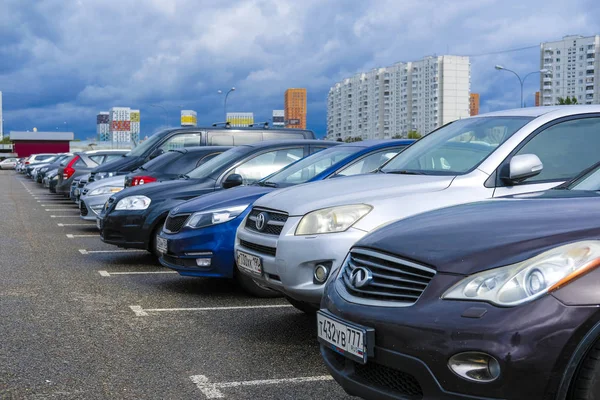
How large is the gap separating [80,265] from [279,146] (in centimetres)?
299

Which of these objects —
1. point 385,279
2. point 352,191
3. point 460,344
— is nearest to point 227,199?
point 352,191

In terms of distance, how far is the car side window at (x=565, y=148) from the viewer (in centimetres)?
562

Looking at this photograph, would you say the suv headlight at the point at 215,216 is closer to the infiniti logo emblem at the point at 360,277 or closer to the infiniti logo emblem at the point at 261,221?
the infiniti logo emblem at the point at 261,221

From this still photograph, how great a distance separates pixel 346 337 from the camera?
127 inches

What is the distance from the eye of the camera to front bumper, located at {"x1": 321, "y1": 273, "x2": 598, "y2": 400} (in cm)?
264

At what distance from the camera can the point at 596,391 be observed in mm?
2637

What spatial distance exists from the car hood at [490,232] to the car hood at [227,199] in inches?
149

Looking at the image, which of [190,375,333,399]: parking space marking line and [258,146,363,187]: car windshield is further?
[258,146,363,187]: car windshield

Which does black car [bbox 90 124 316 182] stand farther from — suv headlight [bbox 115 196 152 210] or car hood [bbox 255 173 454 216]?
car hood [bbox 255 173 454 216]

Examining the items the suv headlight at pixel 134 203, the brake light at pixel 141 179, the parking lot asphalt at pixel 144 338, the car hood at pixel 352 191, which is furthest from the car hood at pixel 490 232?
the brake light at pixel 141 179

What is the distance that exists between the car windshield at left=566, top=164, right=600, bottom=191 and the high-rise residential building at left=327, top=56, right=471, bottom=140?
341ft

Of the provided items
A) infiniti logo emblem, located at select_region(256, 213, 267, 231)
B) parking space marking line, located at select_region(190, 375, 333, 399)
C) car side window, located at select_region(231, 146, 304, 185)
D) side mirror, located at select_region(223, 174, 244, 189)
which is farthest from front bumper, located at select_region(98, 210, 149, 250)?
parking space marking line, located at select_region(190, 375, 333, 399)

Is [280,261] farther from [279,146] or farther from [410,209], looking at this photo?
[279,146]

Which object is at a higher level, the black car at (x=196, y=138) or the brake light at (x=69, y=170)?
the black car at (x=196, y=138)
